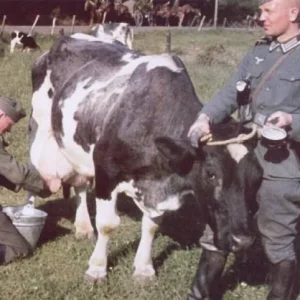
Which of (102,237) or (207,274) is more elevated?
(207,274)

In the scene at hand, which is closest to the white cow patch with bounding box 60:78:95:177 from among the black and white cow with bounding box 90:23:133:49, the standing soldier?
the black and white cow with bounding box 90:23:133:49

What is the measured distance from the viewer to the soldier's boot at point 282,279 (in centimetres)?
480

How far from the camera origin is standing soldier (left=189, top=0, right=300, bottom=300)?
4.59 metres

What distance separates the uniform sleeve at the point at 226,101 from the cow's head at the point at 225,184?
9.9 inches

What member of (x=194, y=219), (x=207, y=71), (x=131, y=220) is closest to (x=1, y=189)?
(x=131, y=220)

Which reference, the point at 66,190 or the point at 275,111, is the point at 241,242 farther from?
the point at 66,190

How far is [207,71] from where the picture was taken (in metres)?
19.9

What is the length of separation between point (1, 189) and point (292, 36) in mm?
4409

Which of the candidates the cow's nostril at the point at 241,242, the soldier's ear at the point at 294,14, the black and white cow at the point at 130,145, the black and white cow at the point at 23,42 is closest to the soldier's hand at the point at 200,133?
the black and white cow at the point at 130,145

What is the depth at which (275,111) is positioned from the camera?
15.4 feet

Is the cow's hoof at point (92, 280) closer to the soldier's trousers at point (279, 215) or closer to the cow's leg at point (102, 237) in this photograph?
the cow's leg at point (102, 237)

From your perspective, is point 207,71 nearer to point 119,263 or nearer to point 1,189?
point 1,189

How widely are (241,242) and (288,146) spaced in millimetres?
677

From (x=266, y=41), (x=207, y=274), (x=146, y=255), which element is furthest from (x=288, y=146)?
(x=146, y=255)
